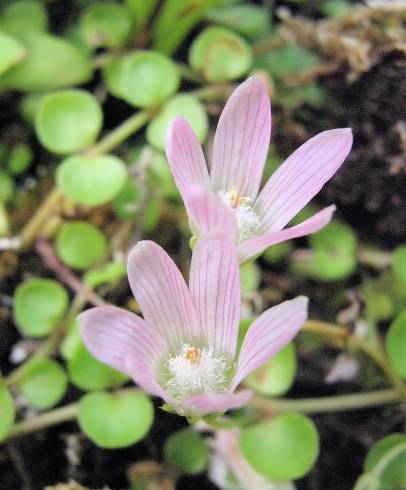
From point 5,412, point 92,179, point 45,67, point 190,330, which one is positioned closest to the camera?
point 190,330

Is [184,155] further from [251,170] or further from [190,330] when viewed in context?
[190,330]

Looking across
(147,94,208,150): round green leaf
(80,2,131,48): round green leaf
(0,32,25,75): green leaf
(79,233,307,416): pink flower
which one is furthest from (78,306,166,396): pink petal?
(80,2,131,48): round green leaf

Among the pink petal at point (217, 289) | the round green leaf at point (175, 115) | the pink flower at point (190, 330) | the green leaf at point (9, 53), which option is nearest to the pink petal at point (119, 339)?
the pink flower at point (190, 330)

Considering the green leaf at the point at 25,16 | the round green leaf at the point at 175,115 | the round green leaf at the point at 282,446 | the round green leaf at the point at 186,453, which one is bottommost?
the round green leaf at the point at 186,453

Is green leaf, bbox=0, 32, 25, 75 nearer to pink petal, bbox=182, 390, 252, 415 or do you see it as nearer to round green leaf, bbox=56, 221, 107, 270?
round green leaf, bbox=56, 221, 107, 270

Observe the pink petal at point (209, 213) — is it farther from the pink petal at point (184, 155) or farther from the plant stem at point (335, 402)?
the plant stem at point (335, 402)

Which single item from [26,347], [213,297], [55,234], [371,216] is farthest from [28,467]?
[371,216]

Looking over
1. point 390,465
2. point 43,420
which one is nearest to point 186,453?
point 43,420

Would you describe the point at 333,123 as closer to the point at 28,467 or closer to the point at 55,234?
the point at 55,234
